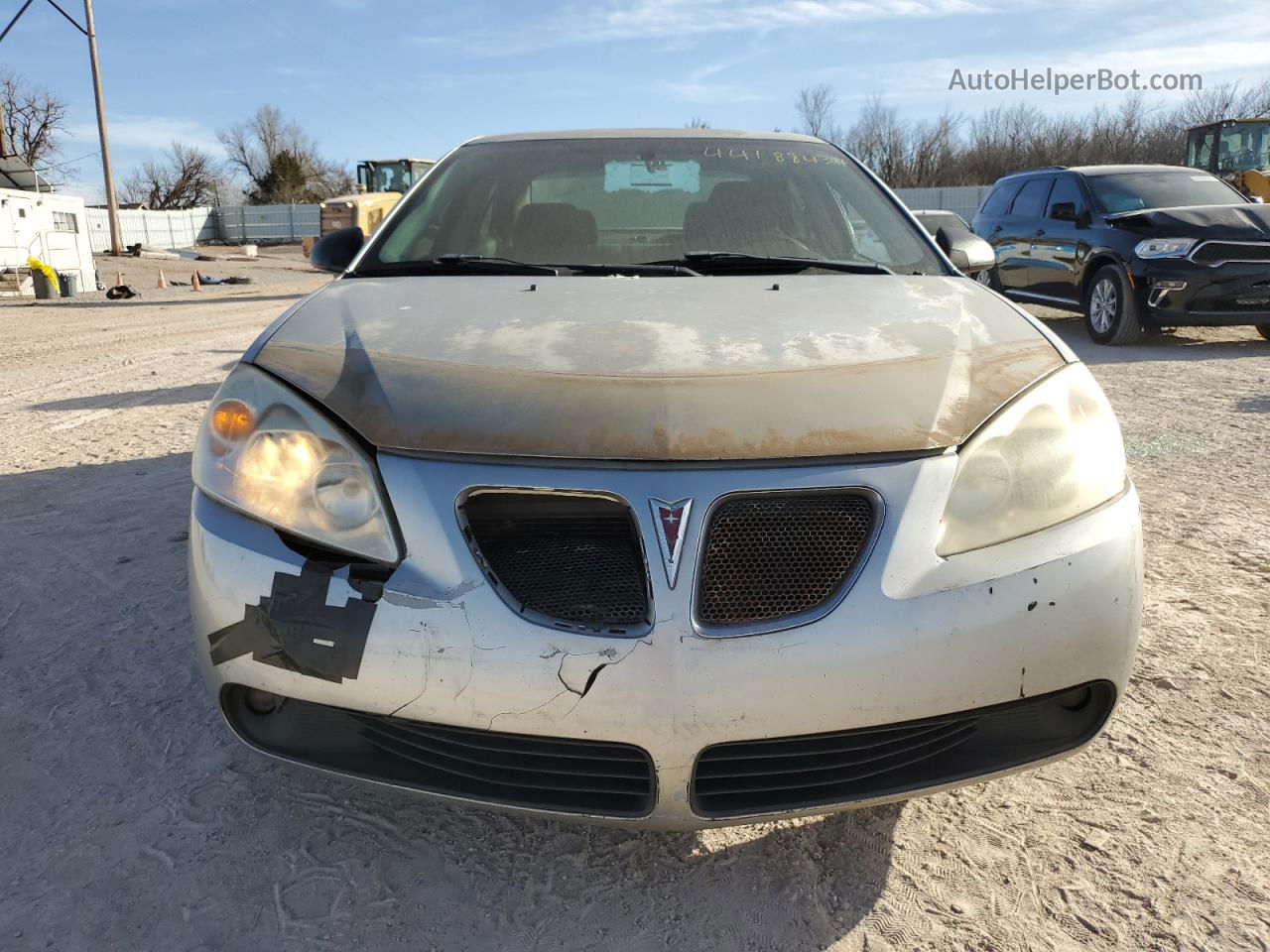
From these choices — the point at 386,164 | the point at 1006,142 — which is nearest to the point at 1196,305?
the point at 386,164

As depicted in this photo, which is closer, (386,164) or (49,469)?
(49,469)

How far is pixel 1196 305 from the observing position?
7.68 metres

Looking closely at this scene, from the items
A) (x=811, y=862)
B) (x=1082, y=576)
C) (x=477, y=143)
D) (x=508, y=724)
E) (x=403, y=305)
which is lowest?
(x=811, y=862)

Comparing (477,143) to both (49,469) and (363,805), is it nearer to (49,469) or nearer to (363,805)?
(363,805)

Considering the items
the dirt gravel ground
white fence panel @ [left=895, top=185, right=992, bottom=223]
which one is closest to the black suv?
the dirt gravel ground

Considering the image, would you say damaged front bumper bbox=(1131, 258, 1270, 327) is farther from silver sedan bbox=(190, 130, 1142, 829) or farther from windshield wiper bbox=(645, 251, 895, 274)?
silver sedan bbox=(190, 130, 1142, 829)

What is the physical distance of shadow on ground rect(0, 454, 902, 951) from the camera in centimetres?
159

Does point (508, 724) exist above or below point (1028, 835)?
above

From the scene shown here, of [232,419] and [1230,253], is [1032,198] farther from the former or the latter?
[232,419]

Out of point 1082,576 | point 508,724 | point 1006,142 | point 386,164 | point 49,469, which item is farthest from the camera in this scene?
point 1006,142

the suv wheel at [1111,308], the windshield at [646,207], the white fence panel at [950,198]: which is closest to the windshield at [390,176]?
the white fence panel at [950,198]

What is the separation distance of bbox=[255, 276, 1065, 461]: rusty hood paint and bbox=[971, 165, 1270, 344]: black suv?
6579mm

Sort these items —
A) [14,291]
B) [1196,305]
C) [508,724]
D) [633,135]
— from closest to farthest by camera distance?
[508,724] < [633,135] < [1196,305] < [14,291]

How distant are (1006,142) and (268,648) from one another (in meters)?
52.9
